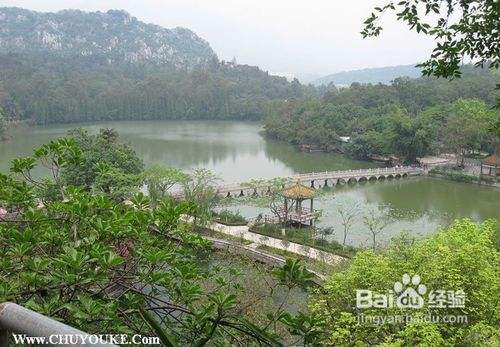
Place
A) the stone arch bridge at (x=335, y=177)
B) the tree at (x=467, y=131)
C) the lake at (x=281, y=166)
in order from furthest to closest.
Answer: the tree at (x=467, y=131) → the stone arch bridge at (x=335, y=177) → the lake at (x=281, y=166)

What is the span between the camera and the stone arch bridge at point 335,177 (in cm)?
2106

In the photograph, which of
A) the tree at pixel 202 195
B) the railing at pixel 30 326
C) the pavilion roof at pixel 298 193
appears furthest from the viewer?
Answer: the pavilion roof at pixel 298 193

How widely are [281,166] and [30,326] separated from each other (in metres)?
28.8

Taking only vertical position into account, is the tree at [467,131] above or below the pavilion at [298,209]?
above

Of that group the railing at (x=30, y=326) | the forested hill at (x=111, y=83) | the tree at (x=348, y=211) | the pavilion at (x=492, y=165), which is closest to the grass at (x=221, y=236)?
the tree at (x=348, y=211)

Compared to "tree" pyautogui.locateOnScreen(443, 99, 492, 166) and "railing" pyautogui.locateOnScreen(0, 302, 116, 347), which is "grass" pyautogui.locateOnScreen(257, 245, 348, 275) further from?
"tree" pyautogui.locateOnScreen(443, 99, 492, 166)

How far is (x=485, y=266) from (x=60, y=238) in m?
5.33

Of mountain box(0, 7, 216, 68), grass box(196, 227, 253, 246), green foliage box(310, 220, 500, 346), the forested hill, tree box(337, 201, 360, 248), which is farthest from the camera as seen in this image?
mountain box(0, 7, 216, 68)

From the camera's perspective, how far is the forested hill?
5072 cm

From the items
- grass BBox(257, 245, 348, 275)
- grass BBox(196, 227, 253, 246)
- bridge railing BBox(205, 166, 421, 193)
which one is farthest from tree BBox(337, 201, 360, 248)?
grass BBox(196, 227, 253, 246)

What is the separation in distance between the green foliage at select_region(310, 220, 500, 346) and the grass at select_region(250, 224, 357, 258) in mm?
6714

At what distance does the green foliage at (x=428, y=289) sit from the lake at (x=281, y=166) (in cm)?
900

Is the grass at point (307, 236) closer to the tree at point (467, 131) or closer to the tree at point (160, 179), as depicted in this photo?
the tree at point (160, 179)

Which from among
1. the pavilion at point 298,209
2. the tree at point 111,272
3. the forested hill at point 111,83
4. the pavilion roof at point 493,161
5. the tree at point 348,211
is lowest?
the tree at point 348,211
